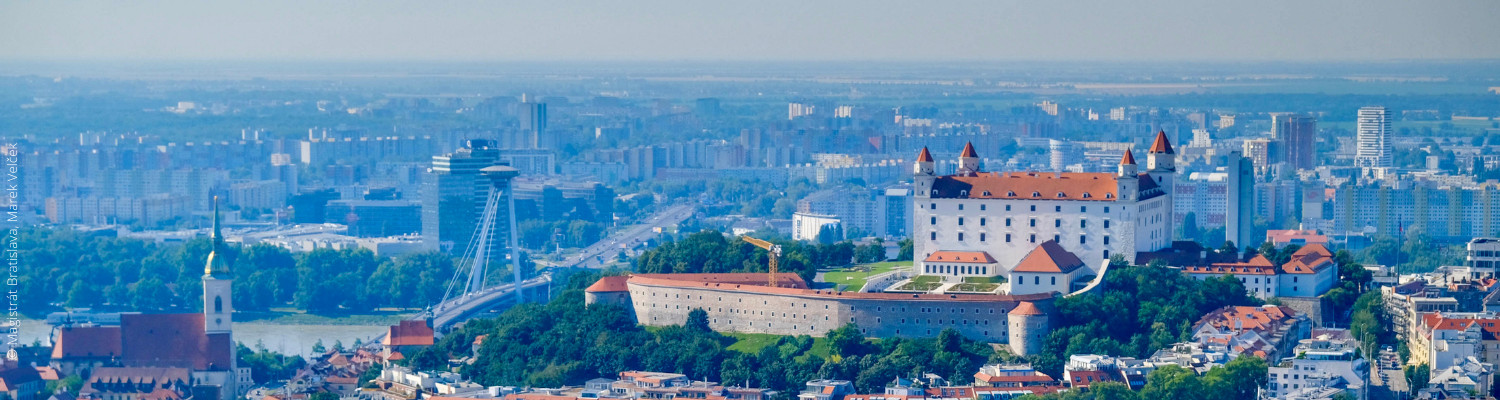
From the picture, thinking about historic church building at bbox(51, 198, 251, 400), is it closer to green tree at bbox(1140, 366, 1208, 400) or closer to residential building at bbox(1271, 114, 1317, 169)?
green tree at bbox(1140, 366, 1208, 400)

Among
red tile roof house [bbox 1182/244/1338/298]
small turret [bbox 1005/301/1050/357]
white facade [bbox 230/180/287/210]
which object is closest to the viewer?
small turret [bbox 1005/301/1050/357]

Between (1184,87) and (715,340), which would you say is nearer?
(715,340)

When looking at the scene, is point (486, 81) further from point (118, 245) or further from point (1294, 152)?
point (118, 245)

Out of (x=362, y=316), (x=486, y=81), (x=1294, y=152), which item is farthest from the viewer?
(x=486, y=81)

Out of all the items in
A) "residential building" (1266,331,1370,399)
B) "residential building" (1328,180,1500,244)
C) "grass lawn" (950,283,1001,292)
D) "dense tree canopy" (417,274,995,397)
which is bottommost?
"residential building" (1328,180,1500,244)

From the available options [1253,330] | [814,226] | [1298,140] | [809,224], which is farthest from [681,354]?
[1298,140]

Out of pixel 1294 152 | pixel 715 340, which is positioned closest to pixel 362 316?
pixel 715 340

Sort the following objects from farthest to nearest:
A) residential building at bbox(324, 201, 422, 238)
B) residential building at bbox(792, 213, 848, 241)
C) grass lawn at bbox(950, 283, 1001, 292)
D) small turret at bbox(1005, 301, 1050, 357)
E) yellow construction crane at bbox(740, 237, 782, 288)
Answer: residential building at bbox(324, 201, 422, 238) < residential building at bbox(792, 213, 848, 241) < yellow construction crane at bbox(740, 237, 782, 288) < grass lawn at bbox(950, 283, 1001, 292) < small turret at bbox(1005, 301, 1050, 357)

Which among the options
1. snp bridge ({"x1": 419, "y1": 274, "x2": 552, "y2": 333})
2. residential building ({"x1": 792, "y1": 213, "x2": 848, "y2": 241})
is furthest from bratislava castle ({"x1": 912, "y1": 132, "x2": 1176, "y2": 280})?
residential building ({"x1": 792, "y1": 213, "x2": 848, "y2": 241})
